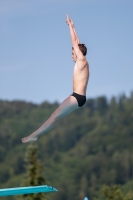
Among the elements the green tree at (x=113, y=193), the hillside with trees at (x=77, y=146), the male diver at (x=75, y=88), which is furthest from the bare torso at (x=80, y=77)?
the hillside with trees at (x=77, y=146)

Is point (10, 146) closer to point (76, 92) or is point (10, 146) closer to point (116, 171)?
point (116, 171)

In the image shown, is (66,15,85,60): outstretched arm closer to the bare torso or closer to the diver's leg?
the bare torso

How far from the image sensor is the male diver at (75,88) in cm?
796

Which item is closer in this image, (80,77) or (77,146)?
(80,77)

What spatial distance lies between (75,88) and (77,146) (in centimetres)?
8454

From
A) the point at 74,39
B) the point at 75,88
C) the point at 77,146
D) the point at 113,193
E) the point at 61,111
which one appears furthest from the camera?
the point at 77,146

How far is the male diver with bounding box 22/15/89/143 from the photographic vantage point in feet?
26.1

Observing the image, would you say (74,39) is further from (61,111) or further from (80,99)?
(61,111)

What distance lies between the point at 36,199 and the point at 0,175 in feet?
217

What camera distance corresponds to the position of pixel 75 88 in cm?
812

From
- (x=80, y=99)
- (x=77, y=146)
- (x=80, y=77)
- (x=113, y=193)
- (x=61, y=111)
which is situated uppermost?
(x=77, y=146)

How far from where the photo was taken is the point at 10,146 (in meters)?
92.1

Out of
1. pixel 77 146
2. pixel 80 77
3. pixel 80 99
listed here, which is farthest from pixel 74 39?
pixel 77 146

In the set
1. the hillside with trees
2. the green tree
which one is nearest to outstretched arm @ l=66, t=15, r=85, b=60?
the green tree
